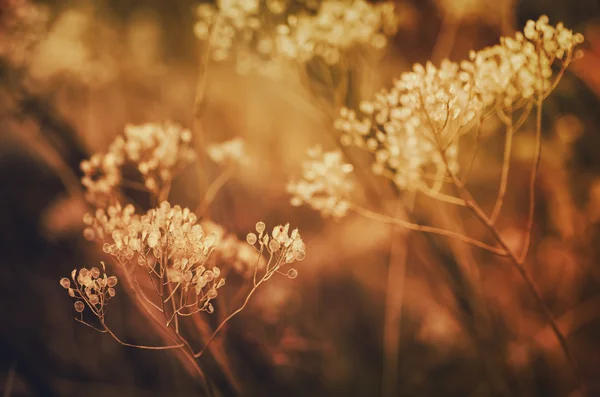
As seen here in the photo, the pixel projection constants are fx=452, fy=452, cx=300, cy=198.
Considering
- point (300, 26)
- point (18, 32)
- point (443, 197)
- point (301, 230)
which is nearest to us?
point (443, 197)

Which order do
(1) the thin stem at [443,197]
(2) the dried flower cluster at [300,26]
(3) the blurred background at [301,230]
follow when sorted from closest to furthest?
(1) the thin stem at [443,197] < (2) the dried flower cluster at [300,26] < (3) the blurred background at [301,230]

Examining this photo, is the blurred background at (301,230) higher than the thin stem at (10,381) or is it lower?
higher

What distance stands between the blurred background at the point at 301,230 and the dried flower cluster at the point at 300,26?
0.60 feet

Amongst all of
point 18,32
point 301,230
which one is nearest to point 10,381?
point 18,32

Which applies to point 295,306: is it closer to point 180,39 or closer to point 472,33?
point 472,33

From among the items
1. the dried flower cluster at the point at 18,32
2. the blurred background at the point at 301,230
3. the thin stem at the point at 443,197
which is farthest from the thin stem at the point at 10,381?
the thin stem at the point at 443,197

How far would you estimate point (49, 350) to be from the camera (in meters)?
2.98

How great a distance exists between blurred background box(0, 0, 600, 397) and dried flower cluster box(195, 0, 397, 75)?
0.60 feet

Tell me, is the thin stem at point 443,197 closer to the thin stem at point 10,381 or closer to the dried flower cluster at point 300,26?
the dried flower cluster at point 300,26

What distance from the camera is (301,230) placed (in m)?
3.65

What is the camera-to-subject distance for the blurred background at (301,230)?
2363 mm

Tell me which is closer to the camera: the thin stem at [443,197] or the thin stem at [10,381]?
the thin stem at [443,197]

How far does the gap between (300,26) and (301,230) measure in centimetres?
198

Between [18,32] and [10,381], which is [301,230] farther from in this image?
[18,32]
